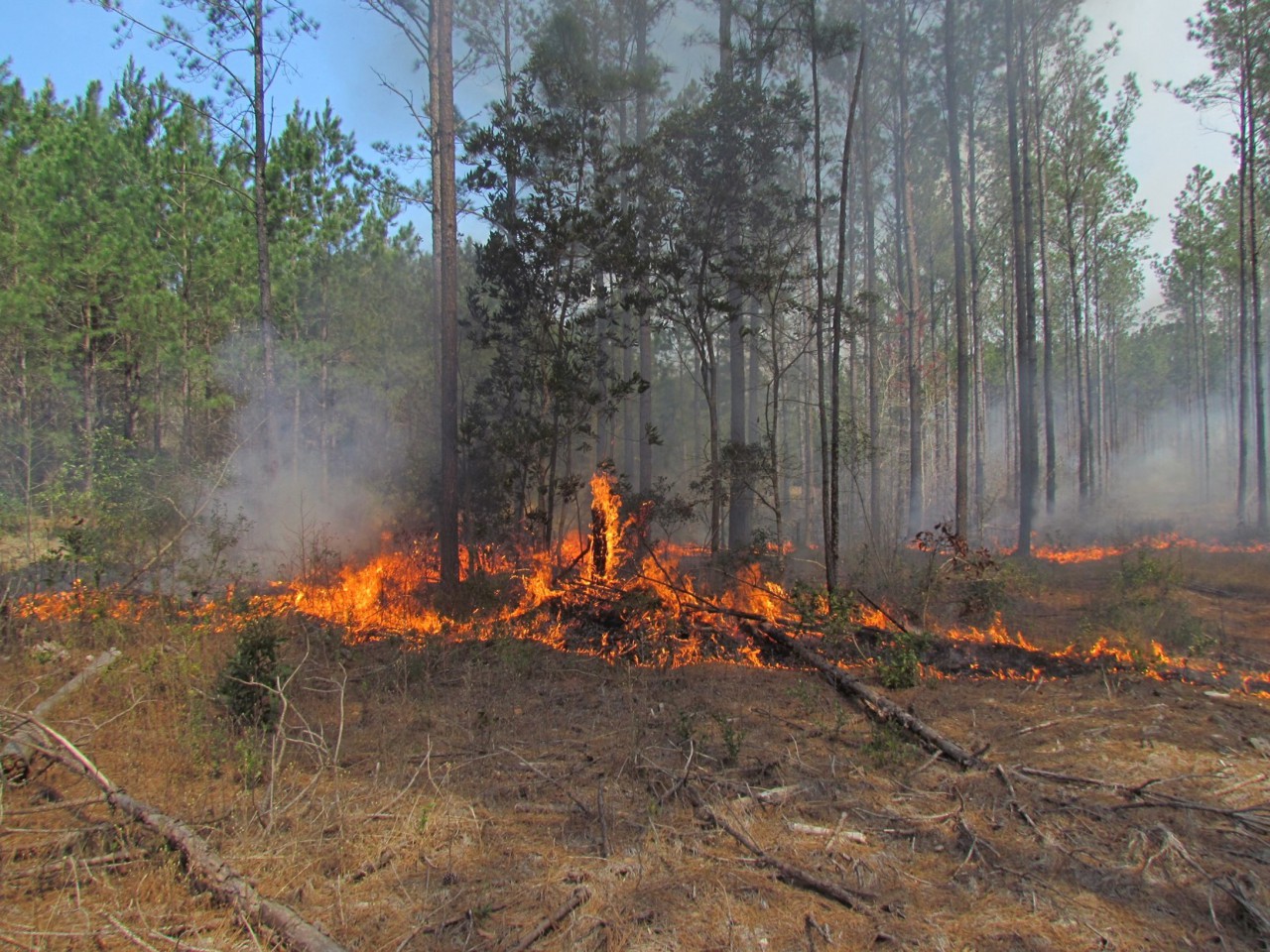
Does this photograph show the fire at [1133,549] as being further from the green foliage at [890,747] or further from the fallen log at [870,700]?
the green foliage at [890,747]

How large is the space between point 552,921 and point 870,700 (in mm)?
3916

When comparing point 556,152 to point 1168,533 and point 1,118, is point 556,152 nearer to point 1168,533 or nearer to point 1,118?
point 1,118

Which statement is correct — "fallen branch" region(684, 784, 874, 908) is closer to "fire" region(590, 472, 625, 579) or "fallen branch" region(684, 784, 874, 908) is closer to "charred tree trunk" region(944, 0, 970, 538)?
"fire" region(590, 472, 625, 579)

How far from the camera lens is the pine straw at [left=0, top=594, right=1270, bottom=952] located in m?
3.14

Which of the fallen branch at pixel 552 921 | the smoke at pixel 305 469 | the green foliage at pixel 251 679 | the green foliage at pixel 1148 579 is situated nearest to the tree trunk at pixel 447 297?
the smoke at pixel 305 469

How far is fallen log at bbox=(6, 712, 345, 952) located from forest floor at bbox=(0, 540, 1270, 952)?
73mm

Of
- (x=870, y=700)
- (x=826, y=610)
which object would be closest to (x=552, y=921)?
(x=870, y=700)

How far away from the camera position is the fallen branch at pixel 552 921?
119 inches

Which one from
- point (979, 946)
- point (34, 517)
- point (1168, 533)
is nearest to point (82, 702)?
point (979, 946)

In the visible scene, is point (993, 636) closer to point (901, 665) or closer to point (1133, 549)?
point (901, 665)

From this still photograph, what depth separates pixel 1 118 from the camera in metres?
15.3

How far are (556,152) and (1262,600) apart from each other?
47.8 feet

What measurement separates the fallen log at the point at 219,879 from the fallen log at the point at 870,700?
4228 mm

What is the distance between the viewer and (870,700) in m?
6.14
